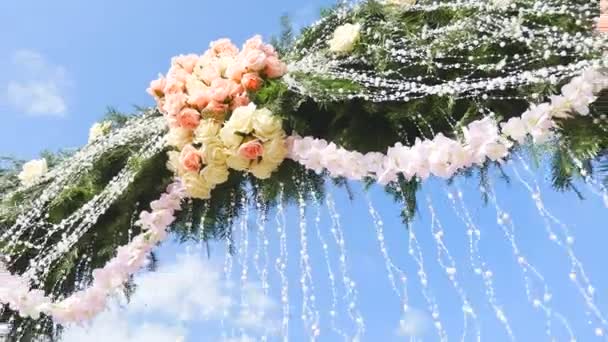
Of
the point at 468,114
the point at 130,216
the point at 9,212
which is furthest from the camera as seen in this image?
the point at 9,212

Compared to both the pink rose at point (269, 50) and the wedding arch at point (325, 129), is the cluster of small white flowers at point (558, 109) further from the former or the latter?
the pink rose at point (269, 50)

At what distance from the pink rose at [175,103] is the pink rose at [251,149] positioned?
0.25 m

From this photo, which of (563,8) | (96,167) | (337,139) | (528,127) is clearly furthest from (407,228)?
(96,167)

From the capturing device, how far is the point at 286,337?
2.51 m

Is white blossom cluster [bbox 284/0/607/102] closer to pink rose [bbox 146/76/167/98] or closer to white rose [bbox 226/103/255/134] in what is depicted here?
white rose [bbox 226/103/255/134]

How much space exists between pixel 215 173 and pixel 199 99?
0.20 metres

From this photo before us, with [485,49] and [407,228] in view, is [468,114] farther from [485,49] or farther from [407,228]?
[407,228]

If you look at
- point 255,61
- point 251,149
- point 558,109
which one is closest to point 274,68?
point 255,61

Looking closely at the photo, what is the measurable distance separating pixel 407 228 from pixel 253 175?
1.50 feet

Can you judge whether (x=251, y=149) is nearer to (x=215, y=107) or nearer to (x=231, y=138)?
(x=231, y=138)

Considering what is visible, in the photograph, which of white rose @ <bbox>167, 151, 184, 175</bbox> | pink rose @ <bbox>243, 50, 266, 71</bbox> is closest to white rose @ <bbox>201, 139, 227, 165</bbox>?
white rose @ <bbox>167, 151, 184, 175</bbox>

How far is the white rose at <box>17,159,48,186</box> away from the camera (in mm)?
3076

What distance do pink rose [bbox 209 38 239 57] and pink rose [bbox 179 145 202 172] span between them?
1.05 ft

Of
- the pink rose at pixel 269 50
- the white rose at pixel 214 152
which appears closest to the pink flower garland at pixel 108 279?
the white rose at pixel 214 152
